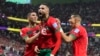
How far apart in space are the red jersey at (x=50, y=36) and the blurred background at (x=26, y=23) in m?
8.05

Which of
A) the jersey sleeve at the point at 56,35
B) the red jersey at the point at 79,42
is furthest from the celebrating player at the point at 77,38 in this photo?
the jersey sleeve at the point at 56,35

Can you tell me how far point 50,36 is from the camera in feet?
24.6

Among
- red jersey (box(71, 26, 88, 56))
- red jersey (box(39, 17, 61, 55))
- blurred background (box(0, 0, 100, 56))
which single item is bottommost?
blurred background (box(0, 0, 100, 56))

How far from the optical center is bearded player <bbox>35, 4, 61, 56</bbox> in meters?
7.26

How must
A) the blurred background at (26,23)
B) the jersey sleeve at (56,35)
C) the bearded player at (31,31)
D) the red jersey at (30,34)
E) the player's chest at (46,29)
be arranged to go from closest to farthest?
the jersey sleeve at (56,35), the player's chest at (46,29), the bearded player at (31,31), the red jersey at (30,34), the blurred background at (26,23)

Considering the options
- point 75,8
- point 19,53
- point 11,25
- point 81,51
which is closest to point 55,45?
point 81,51

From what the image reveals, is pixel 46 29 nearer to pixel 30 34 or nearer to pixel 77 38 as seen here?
pixel 30 34

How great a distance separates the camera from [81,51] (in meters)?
8.42

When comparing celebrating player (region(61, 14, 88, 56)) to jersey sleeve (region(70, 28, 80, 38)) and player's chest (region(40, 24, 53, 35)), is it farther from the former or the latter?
player's chest (region(40, 24, 53, 35))

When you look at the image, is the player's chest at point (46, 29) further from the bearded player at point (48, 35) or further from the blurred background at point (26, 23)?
the blurred background at point (26, 23)

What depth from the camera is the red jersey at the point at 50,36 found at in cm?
731

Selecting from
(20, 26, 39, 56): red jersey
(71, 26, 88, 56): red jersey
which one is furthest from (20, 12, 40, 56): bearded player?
(71, 26, 88, 56): red jersey

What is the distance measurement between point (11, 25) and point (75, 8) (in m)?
6.26

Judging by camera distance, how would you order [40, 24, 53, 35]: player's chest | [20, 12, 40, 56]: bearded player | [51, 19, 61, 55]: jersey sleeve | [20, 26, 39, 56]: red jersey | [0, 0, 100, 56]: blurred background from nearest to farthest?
[51, 19, 61, 55]: jersey sleeve
[40, 24, 53, 35]: player's chest
[20, 12, 40, 56]: bearded player
[20, 26, 39, 56]: red jersey
[0, 0, 100, 56]: blurred background
